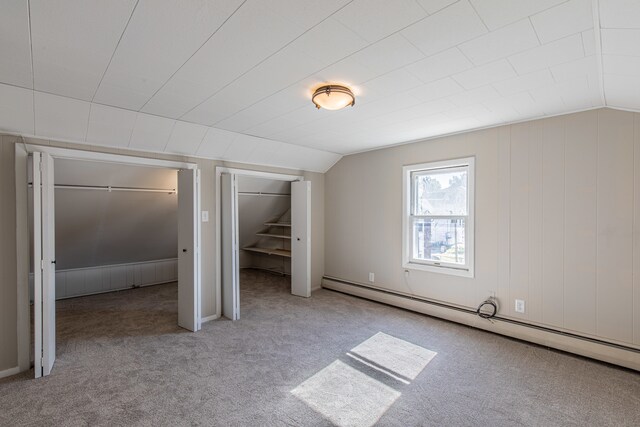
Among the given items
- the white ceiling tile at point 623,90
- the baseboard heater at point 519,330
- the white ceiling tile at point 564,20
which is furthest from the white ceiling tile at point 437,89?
the baseboard heater at point 519,330

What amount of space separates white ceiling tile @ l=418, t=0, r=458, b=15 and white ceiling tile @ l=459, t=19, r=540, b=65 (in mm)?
386

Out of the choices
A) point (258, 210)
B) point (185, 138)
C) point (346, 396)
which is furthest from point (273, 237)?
point (346, 396)

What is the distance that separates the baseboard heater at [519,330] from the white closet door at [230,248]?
190 cm

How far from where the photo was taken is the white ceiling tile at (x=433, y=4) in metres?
1.29

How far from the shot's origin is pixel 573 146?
2793 mm

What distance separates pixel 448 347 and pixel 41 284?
3635 millimetres

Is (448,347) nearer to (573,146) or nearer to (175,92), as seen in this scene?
(573,146)

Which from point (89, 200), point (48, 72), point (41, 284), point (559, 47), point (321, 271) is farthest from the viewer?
point (321, 271)

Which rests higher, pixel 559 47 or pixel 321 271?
pixel 559 47

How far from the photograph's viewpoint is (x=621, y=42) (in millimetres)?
1548

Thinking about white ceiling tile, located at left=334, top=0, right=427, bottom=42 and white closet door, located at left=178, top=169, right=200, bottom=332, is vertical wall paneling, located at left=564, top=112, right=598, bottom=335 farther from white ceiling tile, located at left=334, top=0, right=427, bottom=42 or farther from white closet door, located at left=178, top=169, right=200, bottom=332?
white closet door, located at left=178, top=169, right=200, bottom=332

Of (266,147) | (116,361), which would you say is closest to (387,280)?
(266,147)

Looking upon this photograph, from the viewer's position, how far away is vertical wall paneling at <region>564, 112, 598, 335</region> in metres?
2.71

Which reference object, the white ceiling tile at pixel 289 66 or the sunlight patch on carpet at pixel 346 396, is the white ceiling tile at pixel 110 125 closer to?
the white ceiling tile at pixel 289 66
